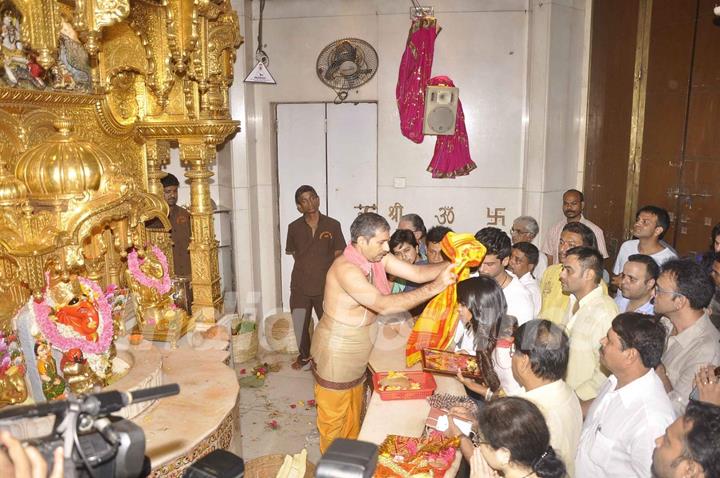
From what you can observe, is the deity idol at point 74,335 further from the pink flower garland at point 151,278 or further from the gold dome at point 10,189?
the pink flower garland at point 151,278

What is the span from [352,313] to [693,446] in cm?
239

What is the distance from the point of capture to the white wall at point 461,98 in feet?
22.2

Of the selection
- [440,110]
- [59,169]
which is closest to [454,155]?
[440,110]

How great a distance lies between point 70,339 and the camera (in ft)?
12.2

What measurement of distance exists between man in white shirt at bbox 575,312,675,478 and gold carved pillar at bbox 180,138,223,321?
4.07 m

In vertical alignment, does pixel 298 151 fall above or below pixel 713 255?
above

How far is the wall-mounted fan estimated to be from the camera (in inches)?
275

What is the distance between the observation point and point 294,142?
7.39 meters

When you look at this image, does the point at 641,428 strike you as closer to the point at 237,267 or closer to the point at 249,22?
the point at 237,267

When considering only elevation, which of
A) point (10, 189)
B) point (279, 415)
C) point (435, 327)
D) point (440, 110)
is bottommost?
point (279, 415)

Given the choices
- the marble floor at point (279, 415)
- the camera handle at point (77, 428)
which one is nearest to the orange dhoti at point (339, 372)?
the marble floor at point (279, 415)

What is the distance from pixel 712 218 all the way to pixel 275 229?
472 cm

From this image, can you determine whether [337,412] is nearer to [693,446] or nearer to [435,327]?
[435,327]

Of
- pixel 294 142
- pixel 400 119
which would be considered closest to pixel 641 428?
pixel 400 119
